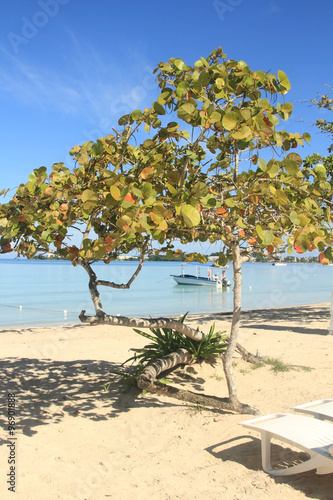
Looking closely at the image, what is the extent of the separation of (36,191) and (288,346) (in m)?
5.61

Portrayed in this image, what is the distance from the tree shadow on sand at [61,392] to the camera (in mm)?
4516

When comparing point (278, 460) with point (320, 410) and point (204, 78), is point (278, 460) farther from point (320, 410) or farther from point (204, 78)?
point (204, 78)

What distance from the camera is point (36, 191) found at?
11.7 feet

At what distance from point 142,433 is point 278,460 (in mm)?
1366

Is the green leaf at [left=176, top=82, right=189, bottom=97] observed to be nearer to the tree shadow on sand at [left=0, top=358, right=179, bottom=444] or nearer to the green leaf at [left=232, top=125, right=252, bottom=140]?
the green leaf at [left=232, top=125, right=252, bottom=140]

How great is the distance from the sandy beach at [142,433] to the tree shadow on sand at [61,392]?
13 millimetres

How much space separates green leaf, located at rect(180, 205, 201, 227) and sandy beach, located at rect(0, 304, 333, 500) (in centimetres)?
188

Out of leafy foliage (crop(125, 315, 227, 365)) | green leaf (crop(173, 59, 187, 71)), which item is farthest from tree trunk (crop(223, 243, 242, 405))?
green leaf (crop(173, 59, 187, 71))

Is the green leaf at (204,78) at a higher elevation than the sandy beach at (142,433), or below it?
higher

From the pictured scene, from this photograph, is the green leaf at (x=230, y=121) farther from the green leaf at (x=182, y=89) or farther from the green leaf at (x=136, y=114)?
the green leaf at (x=136, y=114)

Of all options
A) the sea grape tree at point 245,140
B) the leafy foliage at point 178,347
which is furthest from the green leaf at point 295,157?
the leafy foliage at point 178,347

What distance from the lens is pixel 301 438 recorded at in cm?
281

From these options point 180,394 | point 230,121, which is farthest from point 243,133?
point 180,394

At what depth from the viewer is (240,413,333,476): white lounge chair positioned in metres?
2.67
